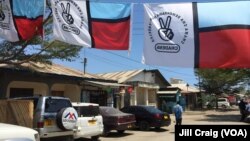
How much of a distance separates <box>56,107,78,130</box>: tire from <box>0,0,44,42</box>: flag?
12.6 ft

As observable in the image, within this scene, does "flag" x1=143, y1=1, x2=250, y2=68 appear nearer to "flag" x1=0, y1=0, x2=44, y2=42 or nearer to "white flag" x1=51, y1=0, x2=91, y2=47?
"white flag" x1=51, y1=0, x2=91, y2=47

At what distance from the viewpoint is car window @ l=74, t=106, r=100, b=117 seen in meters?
17.6

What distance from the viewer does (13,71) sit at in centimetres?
2294

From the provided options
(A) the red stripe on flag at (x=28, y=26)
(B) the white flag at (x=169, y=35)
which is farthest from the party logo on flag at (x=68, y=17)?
(B) the white flag at (x=169, y=35)

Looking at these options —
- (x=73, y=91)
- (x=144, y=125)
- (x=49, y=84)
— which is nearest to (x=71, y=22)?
(x=144, y=125)

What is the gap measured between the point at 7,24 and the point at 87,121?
7065 mm

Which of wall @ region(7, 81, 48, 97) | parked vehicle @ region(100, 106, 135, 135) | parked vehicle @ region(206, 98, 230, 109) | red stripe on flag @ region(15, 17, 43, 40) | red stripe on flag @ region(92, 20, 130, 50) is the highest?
red stripe on flag @ region(15, 17, 43, 40)

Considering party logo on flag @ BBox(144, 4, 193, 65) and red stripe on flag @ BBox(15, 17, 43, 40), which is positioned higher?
red stripe on flag @ BBox(15, 17, 43, 40)

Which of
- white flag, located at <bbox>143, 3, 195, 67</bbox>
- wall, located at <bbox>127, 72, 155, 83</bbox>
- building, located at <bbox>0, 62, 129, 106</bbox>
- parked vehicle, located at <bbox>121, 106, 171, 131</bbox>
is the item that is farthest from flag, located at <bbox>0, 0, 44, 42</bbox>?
wall, located at <bbox>127, 72, 155, 83</bbox>

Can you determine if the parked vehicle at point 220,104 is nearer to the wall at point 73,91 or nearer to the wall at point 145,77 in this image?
the wall at point 145,77

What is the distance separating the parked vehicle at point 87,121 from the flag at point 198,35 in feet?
26.3

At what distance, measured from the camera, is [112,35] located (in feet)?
34.2

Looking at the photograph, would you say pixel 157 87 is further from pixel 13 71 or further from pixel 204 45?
pixel 204 45

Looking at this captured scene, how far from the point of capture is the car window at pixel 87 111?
1759 centimetres
